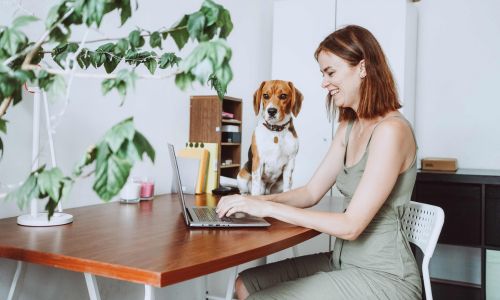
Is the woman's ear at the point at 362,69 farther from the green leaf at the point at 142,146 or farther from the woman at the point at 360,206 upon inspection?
the green leaf at the point at 142,146

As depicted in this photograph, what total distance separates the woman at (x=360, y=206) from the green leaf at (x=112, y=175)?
77 centimetres

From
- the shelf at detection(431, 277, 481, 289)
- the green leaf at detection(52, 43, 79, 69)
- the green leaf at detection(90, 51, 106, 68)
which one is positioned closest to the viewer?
the green leaf at detection(52, 43, 79, 69)

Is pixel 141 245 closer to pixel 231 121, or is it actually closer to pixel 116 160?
pixel 116 160

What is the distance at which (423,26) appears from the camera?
311cm

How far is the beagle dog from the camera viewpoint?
6.55ft

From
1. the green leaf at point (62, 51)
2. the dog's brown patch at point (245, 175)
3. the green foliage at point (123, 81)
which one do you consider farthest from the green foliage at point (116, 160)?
the dog's brown patch at point (245, 175)

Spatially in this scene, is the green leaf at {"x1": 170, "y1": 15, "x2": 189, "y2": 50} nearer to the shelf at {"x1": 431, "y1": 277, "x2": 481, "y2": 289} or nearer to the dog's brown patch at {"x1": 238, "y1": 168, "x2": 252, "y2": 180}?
the dog's brown patch at {"x1": 238, "y1": 168, "x2": 252, "y2": 180}

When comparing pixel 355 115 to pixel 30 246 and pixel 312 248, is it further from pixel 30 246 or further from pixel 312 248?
pixel 312 248

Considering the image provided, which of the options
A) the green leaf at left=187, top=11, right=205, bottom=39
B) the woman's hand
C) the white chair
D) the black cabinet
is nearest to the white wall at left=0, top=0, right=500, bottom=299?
the black cabinet

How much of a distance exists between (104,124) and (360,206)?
112cm

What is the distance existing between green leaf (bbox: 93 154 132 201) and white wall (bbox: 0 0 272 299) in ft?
2.22

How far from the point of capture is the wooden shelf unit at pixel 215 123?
2.28 m

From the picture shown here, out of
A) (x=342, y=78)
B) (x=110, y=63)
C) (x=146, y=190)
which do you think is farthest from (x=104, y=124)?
(x=342, y=78)

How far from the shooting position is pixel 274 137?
2.00 metres
